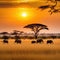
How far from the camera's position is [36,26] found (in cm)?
153

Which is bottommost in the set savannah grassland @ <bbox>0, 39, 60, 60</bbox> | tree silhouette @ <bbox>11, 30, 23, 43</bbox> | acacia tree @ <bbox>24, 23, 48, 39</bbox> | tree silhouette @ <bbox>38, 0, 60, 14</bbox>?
savannah grassland @ <bbox>0, 39, 60, 60</bbox>

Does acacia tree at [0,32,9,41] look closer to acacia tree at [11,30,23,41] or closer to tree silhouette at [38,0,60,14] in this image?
acacia tree at [11,30,23,41]

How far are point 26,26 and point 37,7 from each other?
0.14 m

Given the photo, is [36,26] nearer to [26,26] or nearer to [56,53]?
[26,26]

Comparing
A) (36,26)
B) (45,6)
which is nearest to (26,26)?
(36,26)

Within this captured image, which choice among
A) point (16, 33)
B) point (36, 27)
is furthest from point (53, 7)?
point (16, 33)

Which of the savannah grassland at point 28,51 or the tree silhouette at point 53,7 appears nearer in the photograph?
the savannah grassland at point 28,51

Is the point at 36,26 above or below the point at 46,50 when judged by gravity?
above

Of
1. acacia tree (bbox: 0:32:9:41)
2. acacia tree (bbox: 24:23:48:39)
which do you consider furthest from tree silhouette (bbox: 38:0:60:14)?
acacia tree (bbox: 0:32:9:41)

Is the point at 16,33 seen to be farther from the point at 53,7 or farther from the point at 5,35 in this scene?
the point at 53,7

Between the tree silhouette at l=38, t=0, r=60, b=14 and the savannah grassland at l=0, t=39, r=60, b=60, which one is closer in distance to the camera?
the savannah grassland at l=0, t=39, r=60, b=60

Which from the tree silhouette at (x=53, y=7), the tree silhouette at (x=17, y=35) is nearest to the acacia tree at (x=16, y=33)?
the tree silhouette at (x=17, y=35)

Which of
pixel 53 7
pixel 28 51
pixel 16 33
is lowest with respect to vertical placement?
pixel 28 51

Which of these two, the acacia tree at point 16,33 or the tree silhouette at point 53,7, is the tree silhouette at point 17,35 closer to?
the acacia tree at point 16,33
